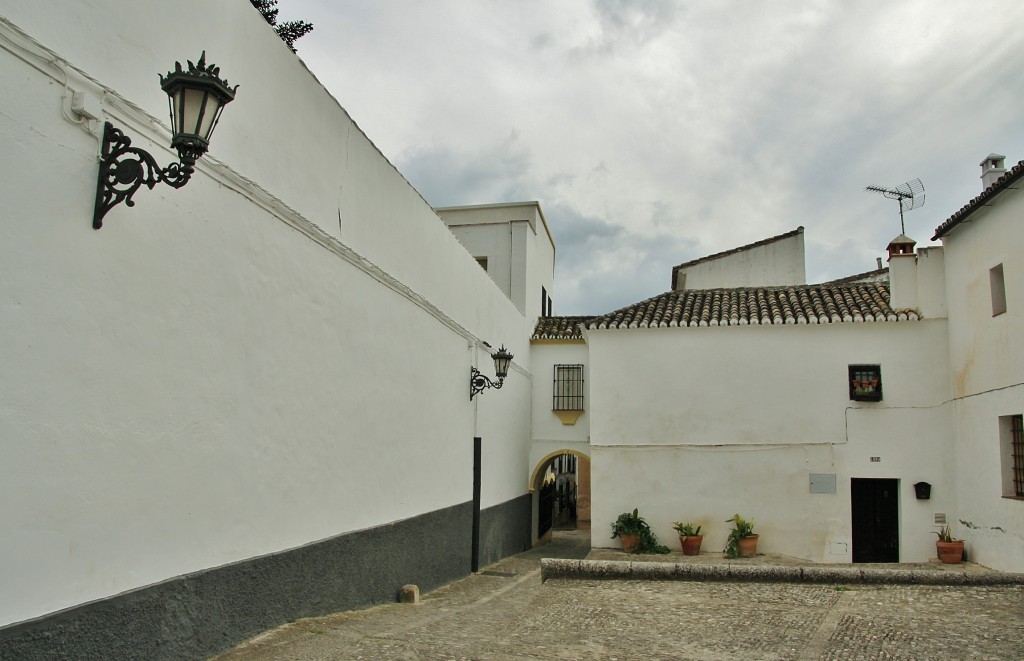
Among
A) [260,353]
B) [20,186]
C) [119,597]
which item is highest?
[20,186]

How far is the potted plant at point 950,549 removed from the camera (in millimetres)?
11461

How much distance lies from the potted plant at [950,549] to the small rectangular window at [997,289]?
362 centimetres

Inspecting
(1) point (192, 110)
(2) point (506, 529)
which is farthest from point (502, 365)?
(1) point (192, 110)

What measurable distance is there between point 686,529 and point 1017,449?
491 cm

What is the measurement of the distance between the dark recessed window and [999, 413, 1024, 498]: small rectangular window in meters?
2.39

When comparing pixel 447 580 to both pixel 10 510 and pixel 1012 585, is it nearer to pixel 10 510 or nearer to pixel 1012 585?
pixel 1012 585

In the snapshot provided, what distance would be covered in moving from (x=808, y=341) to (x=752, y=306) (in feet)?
4.24

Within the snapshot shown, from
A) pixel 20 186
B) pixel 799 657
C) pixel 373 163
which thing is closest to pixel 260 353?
pixel 20 186

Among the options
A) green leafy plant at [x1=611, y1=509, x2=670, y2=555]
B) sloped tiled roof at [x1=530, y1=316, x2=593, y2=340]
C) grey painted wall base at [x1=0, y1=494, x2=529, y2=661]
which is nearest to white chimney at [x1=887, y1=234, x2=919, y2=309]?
green leafy plant at [x1=611, y1=509, x2=670, y2=555]

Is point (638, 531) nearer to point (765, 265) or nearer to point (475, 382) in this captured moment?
point (475, 382)

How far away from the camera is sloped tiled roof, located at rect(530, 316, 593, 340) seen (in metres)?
16.3

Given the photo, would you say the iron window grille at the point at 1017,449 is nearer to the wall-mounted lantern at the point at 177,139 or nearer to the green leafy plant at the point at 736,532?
the green leafy plant at the point at 736,532

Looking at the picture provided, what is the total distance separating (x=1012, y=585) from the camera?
22.2ft

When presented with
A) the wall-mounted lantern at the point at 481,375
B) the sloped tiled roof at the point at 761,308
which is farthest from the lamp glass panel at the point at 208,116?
the sloped tiled roof at the point at 761,308
